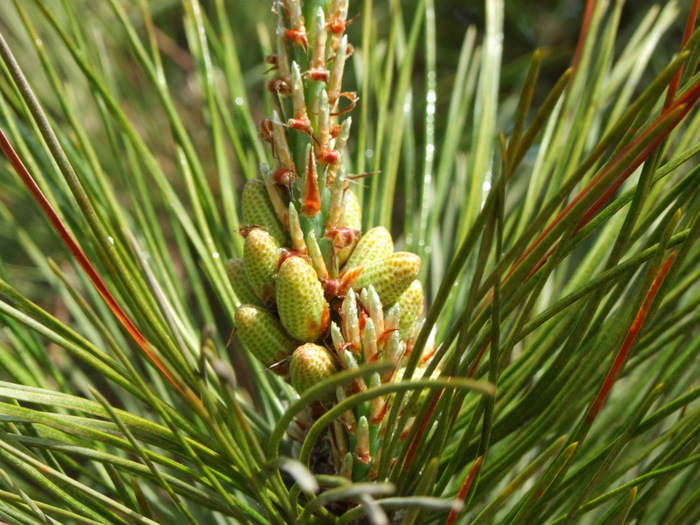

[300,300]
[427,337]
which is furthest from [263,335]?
[427,337]

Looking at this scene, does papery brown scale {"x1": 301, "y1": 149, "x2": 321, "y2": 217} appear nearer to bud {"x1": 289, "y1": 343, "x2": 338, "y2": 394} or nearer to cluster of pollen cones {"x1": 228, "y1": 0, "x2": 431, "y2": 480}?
cluster of pollen cones {"x1": 228, "y1": 0, "x2": 431, "y2": 480}

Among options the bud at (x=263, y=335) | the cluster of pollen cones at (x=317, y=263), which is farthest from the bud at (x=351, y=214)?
the bud at (x=263, y=335)

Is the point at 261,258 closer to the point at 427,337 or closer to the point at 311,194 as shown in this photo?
the point at 311,194

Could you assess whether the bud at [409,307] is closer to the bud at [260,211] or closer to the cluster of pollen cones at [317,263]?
the cluster of pollen cones at [317,263]

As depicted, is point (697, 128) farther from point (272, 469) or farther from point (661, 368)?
point (272, 469)

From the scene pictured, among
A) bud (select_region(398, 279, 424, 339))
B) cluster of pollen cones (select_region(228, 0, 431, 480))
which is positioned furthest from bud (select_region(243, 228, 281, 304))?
bud (select_region(398, 279, 424, 339))

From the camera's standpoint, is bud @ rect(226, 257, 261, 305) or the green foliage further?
bud @ rect(226, 257, 261, 305)
